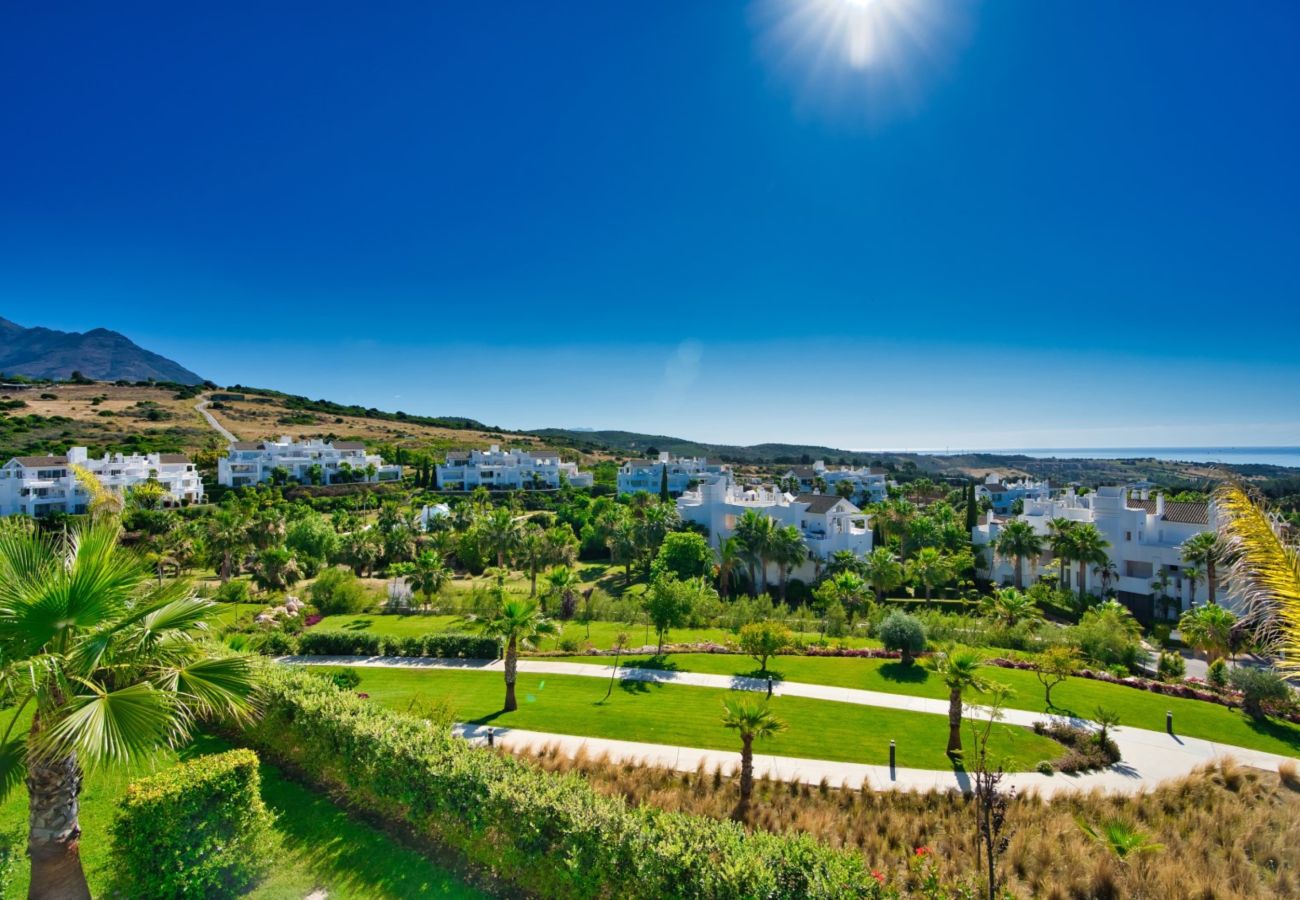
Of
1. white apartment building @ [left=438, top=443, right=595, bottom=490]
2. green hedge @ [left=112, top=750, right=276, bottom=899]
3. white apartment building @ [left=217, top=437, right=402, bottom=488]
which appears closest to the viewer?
green hedge @ [left=112, top=750, right=276, bottom=899]

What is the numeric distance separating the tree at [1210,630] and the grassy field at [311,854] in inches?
1199

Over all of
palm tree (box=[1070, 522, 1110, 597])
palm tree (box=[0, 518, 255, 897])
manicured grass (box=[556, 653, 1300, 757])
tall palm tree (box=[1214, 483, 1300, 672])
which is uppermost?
tall palm tree (box=[1214, 483, 1300, 672])

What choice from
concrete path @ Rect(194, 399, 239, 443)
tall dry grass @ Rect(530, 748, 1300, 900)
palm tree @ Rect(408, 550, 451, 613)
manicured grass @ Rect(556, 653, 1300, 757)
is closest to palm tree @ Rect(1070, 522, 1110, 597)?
manicured grass @ Rect(556, 653, 1300, 757)

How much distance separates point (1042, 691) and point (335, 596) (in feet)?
115

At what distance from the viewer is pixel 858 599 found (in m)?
33.2

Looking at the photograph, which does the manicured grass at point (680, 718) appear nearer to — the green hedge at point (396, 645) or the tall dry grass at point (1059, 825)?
the tall dry grass at point (1059, 825)

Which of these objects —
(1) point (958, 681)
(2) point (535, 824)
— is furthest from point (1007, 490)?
(2) point (535, 824)

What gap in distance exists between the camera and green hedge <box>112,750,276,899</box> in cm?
832

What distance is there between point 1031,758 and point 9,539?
866 inches

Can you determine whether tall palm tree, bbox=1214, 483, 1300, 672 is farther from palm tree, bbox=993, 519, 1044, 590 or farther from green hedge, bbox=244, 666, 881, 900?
palm tree, bbox=993, 519, 1044, 590

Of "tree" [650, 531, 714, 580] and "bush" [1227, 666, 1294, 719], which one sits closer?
"bush" [1227, 666, 1294, 719]

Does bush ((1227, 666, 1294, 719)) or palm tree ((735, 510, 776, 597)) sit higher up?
palm tree ((735, 510, 776, 597))

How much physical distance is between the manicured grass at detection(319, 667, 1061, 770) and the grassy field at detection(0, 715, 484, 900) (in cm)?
401

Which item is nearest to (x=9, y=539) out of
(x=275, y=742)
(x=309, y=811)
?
(x=309, y=811)
